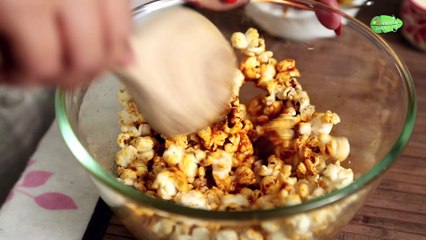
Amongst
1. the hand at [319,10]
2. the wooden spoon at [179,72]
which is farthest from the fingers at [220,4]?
the wooden spoon at [179,72]

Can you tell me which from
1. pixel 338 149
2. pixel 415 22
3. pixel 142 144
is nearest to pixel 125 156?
pixel 142 144

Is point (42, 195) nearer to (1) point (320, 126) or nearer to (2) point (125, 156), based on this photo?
(2) point (125, 156)

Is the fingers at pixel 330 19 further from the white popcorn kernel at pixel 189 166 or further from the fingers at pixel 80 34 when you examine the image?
the fingers at pixel 80 34

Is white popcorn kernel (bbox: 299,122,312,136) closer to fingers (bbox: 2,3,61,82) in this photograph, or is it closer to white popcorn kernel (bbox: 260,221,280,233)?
white popcorn kernel (bbox: 260,221,280,233)

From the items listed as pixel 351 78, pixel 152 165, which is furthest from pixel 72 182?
pixel 351 78

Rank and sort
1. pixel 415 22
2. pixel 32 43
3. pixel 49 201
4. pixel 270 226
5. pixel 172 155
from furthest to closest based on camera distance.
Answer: pixel 415 22, pixel 49 201, pixel 172 155, pixel 270 226, pixel 32 43

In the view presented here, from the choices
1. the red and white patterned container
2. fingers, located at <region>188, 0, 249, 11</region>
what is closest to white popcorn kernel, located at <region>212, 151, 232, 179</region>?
fingers, located at <region>188, 0, 249, 11</region>
